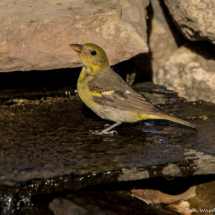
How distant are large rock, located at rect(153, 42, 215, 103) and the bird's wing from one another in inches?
64.8

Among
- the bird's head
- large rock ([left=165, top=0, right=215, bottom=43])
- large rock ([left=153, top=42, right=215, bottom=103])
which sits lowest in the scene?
large rock ([left=153, top=42, right=215, bottom=103])

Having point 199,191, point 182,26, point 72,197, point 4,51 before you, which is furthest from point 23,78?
point 199,191

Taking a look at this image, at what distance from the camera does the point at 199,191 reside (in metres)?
3.93

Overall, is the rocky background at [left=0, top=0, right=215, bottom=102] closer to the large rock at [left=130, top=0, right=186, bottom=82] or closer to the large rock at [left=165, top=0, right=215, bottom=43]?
the large rock at [left=165, top=0, right=215, bottom=43]

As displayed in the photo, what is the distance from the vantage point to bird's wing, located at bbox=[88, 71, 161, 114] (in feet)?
14.1

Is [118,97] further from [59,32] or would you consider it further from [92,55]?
[59,32]

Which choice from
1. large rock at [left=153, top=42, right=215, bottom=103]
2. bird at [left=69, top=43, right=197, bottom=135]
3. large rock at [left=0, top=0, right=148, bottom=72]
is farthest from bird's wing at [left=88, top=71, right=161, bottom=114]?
large rock at [left=153, top=42, right=215, bottom=103]

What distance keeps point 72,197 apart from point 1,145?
121cm

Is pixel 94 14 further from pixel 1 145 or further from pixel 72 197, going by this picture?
pixel 72 197

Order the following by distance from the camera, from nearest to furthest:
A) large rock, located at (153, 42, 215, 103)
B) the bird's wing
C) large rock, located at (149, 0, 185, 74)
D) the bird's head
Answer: the bird's wing
the bird's head
large rock, located at (153, 42, 215, 103)
large rock, located at (149, 0, 185, 74)

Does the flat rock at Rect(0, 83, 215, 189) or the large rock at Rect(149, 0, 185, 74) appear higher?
the large rock at Rect(149, 0, 185, 74)

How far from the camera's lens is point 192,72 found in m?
6.10

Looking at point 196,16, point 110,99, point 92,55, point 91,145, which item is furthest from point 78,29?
point 91,145

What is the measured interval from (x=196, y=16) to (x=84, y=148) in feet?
9.51
